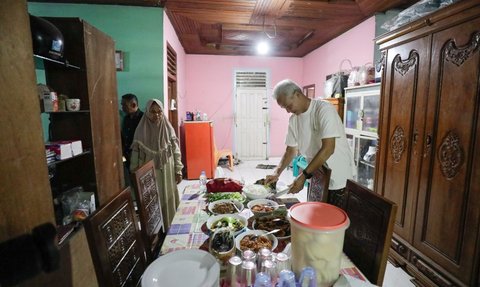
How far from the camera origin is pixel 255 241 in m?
1.05

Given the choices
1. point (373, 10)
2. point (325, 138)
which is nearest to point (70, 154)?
point (325, 138)

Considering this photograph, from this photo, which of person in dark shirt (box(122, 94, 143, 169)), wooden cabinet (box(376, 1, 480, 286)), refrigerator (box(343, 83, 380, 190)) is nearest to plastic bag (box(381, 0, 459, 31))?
wooden cabinet (box(376, 1, 480, 286))

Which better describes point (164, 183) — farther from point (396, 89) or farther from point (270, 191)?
point (396, 89)

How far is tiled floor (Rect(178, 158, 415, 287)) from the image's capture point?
1798 millimetres

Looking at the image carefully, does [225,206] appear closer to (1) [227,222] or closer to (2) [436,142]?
(1) [227,222]

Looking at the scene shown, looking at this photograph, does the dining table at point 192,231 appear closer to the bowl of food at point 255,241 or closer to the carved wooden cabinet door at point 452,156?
the bowl of food at point 255,241

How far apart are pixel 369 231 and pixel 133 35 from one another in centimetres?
317

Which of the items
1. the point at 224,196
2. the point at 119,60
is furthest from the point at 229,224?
the point at 119,60

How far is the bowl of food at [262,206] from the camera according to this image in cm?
139

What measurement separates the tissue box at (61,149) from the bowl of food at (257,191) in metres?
1.17

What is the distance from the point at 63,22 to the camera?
1676 mm

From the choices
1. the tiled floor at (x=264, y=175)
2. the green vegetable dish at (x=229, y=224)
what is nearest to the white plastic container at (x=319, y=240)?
the green vegetable dish at (x=229, y=224)

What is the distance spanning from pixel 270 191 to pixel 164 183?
127 cm

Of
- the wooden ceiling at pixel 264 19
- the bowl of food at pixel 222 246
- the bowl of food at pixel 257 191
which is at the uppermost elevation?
the wooden ceiling at pixel 264 19
